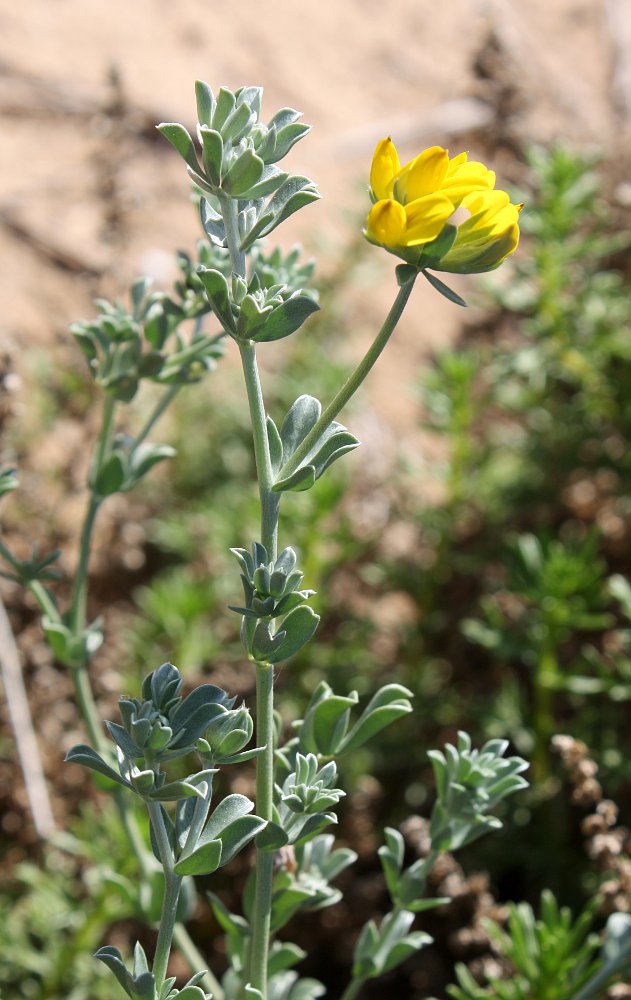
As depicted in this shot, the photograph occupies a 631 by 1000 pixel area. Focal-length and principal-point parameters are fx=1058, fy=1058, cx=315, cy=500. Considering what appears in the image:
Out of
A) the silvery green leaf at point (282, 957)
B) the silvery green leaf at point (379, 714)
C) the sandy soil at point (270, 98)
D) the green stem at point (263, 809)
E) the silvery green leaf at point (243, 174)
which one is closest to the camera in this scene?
the silvery green leaf at point (243, 174)

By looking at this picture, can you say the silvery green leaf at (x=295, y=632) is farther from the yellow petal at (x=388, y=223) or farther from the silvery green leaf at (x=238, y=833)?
the yellow petal at (x=388, y=223)

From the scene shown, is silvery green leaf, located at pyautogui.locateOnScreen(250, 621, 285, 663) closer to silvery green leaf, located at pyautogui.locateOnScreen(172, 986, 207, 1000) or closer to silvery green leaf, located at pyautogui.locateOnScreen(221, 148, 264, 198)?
silvery green leaf, located at pyautogui.locateOnScreen(172, 986, 207, 1000)

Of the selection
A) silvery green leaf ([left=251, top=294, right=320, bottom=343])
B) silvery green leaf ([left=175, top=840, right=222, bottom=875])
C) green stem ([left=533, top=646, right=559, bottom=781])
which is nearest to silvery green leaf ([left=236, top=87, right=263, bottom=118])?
silvery green leaf ([left=251, top=294, right=320, bottom=343])

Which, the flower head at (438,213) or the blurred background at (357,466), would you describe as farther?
the blurred background at (357,466)

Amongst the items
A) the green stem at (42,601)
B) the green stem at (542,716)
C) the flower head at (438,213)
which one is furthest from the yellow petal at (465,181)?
the green stem at (542,716)

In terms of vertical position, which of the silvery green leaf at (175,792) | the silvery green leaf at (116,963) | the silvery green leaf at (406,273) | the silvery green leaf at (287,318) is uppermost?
the silvery green leaf at (406,273)

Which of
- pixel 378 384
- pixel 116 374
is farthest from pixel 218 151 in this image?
pixel 378 384
